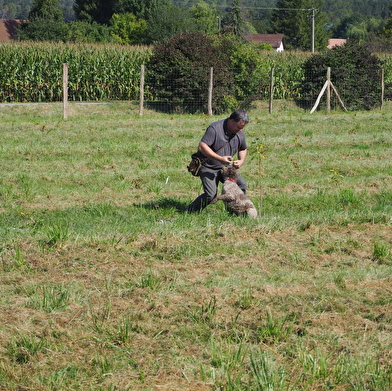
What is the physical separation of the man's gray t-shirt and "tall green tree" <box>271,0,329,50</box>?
8750 cm

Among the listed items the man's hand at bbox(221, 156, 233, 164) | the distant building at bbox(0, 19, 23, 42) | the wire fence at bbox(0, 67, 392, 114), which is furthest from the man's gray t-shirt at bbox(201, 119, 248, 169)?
the distant building at bbox(0, 19, 23, 42)

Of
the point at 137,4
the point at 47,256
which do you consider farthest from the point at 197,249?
the point at 137,4

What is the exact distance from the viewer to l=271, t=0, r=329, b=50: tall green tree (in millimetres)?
93500

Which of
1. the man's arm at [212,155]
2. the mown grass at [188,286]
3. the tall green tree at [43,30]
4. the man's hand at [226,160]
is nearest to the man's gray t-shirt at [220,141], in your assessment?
the man's arm at [212,155]

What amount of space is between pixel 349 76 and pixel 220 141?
20750mm

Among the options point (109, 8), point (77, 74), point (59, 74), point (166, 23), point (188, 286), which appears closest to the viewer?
point (188, 286)

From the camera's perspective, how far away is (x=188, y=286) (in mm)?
5266

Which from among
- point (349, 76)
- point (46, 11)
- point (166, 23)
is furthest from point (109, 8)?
point (349, 76)

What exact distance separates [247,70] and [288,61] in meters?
10.8

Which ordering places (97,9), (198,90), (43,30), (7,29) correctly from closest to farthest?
(198,90) < (43,30) < (97,9) < (7,29)

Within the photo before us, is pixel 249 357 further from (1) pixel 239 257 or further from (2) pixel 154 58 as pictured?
(2) pixel 154 58

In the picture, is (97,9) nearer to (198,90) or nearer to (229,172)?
(198,90)

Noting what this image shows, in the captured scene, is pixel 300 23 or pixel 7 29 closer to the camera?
pixel 7 29

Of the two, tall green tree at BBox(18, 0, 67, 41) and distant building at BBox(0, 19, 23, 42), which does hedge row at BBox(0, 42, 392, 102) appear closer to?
tall green tree at BBox(18, 0, 67, 41)
